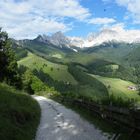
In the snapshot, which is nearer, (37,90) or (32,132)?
(32,132)

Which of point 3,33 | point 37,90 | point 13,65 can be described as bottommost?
point 37,90

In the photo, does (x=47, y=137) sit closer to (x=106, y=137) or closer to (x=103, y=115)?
(x=106, y=137)

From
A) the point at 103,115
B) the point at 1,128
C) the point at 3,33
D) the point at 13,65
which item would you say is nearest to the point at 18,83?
the point at 13,65

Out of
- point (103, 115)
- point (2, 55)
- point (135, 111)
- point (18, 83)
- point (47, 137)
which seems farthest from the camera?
point (18, 83)

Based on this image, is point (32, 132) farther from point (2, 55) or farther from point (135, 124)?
point (2, 55)

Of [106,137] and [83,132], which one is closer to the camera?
[106,137]

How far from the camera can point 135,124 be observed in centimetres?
1702

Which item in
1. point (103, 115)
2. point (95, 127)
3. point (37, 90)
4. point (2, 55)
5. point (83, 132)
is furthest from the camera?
point (37, 90)

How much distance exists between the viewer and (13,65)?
281 ft

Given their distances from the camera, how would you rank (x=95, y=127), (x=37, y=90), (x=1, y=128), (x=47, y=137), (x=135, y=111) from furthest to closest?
(x=37, y=90) → (x=95, y=127) → (x=47, y=137) → (x=1, y=128) → (x=135, y=111)

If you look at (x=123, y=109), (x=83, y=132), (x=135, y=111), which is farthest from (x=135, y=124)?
(x=83, y=132)

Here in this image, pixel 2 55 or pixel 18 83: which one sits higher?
pixel 2 55

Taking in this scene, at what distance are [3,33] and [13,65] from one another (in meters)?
12.1

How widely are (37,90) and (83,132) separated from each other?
352 feet
